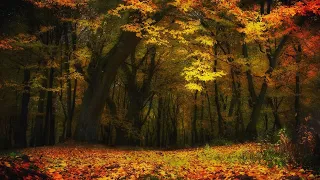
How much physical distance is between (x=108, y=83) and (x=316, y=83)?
18246 millimetres

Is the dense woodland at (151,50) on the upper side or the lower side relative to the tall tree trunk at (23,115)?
upper

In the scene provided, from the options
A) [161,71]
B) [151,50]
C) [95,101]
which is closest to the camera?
[95,101]

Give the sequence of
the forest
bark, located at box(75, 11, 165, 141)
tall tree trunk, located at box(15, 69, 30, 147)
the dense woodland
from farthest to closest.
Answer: tall tree trunk, located at box(15, 69, 30, 147)
bark, located at box(75, 11, 165, 141)
the dense woodland
the forest

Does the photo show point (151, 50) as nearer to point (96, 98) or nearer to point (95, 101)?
point (96, 98)

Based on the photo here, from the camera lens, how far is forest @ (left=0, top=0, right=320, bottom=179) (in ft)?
29.6

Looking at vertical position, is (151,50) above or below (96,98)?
above

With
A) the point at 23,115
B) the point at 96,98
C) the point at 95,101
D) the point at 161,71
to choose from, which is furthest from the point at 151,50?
the point at 23,115

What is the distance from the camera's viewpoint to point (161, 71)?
3023 centimetres

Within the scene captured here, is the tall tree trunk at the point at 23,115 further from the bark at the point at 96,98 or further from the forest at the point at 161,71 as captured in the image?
the bark at the point at 96,98

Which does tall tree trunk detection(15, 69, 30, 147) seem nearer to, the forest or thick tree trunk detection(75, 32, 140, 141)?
the forest

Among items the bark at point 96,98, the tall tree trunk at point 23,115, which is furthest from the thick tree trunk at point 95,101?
the tall tree trunk at point 23,115

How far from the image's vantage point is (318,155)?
26.5ft

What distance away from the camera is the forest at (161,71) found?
9.03 m

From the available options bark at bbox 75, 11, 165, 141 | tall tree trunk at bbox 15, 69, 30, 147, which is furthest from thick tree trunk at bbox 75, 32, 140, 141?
tall tree trunk at bbox 15, 69, 30, 147
